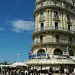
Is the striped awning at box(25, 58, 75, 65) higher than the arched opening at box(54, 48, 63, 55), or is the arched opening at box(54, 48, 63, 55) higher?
the arched opening at box(54, 48, 63, 55)

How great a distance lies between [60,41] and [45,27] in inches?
177

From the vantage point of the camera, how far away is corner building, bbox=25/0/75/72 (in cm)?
4747

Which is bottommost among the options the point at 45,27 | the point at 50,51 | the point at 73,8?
the point at 50,51

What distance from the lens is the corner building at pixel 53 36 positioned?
47469 mm

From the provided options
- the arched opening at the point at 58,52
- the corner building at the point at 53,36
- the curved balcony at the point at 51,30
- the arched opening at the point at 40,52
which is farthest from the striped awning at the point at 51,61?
the curved balcony at the point at 51,30

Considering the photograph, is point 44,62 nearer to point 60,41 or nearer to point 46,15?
point 60,41

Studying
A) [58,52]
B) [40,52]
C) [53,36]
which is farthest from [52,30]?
[40,52]

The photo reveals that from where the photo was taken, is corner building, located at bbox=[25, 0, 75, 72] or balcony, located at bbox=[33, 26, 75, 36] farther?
balcony, located at bbox=[33, 26, 75, 36]

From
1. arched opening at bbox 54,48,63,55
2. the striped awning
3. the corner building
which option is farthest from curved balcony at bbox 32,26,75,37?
the striped awning

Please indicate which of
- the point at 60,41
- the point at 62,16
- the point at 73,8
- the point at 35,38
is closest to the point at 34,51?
the point at 35,38

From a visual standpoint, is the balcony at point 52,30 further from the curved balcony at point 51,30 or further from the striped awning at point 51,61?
the striped awning at point 51,61

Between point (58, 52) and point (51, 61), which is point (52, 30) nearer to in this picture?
point (58, 52)

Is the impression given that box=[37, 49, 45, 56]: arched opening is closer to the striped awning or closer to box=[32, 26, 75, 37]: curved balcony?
the striped awning

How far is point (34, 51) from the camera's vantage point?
169ft
